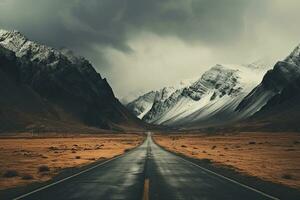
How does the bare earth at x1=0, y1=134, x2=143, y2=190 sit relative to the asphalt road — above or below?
above

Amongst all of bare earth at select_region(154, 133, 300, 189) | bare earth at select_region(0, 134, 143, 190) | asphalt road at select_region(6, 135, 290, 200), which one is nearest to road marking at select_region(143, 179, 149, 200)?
asphalt road at select_region(6, 135, 290, 200)

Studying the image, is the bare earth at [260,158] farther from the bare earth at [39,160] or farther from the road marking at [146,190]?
the bare earth at [39,160]

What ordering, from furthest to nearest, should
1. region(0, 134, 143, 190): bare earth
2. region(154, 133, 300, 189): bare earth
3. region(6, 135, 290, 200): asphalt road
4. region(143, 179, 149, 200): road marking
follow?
region(154, 133, 300, 189): bare earth < region(0, 134, 143, 190): bare earth < region(6, 135, 290, 200): asphalt road < region(143, 179, 149, 200): road marking

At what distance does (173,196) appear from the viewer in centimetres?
1689

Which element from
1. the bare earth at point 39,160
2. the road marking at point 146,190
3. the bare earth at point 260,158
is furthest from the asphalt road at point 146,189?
the bare earth at point 260,158

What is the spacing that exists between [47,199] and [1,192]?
372 cm

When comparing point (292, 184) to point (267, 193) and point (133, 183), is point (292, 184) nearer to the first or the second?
point (267, 193)

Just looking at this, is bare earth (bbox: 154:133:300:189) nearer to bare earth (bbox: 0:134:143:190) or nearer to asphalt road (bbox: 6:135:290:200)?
asphalt road (bbox: 6:135:290:200)

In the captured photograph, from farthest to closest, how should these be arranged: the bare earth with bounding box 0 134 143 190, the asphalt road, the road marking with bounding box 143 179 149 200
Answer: the bare earth with bounding box 0 134 143 190 < the asphalt road < the road marking with bounding box 143 179 149 200

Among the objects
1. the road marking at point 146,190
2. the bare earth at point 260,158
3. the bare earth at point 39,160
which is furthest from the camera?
the bare earth at point 260,158

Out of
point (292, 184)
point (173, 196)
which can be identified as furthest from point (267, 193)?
point (292, 184)

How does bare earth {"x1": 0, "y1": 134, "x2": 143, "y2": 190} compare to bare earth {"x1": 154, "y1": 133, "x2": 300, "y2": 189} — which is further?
bare earth {"x1": 154, "y1": 133, "x2": 300, "y2": 189}

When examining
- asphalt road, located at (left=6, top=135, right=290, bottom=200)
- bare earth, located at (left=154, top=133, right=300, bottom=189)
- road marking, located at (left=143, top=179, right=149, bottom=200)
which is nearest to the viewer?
road marking, located at (left=143, top=179, right=149, bottom=200)

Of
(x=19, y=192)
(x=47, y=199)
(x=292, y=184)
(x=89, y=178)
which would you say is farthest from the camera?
(x=89, y=178)
